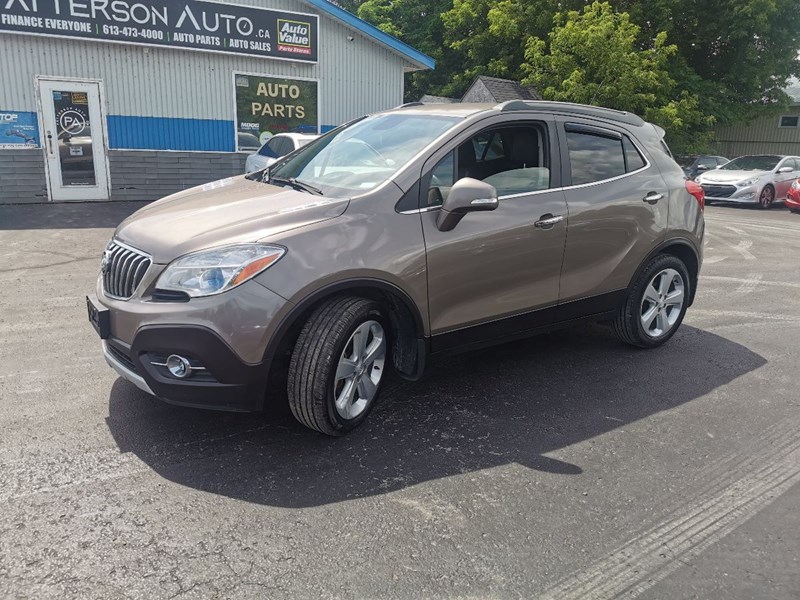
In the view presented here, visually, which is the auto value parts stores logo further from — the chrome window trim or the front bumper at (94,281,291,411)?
the front bumper at (94,281,291,411)

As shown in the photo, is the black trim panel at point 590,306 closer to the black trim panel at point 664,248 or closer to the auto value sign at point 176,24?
the black trim panel at point 664,248

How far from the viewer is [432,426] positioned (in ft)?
12.2

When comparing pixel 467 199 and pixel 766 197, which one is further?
pixel 766 197

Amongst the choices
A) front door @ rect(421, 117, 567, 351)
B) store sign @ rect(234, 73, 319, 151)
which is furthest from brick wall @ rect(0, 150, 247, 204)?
front door @ rect(421, 117, 567, 351)

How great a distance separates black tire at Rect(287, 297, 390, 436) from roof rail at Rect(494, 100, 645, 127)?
1.72 m

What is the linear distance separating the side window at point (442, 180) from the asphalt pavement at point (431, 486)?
1265 millimetres

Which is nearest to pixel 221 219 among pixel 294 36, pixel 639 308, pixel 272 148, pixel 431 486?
pixel 431 486

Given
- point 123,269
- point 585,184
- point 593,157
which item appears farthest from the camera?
point 593,157

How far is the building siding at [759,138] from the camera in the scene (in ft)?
108

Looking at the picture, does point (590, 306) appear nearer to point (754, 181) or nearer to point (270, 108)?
point (270, 108)

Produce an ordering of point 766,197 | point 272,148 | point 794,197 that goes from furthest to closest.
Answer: point 766,197
point 794,197
point 272,148

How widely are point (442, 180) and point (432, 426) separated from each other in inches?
56.1

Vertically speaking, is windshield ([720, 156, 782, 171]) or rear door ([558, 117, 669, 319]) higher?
Answer: windshield ([720, 156, 782, 171])

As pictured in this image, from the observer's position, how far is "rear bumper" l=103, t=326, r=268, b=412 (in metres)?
3.03
